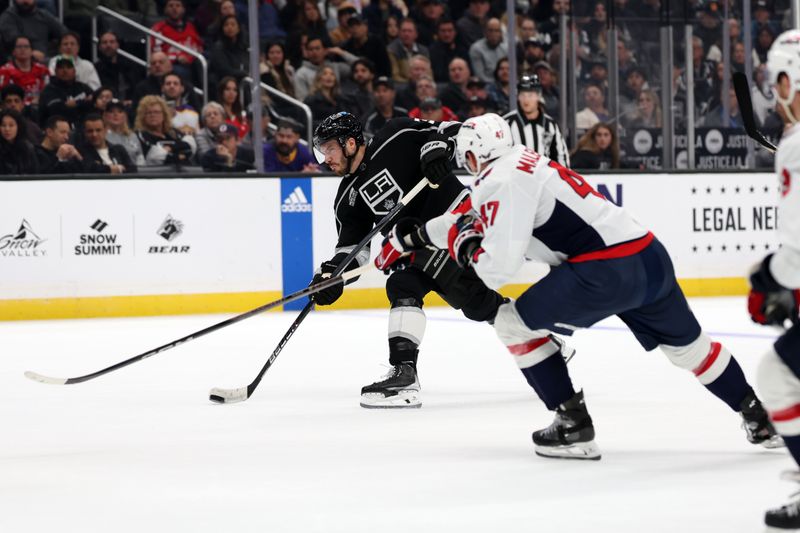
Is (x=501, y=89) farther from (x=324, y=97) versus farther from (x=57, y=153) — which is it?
(x=57, y=153)

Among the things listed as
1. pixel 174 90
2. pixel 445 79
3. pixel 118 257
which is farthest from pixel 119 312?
pixel 445 79

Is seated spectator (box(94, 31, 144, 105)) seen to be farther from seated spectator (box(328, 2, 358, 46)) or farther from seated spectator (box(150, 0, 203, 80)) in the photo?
seated spectator (box(328, 2, 358, 46))

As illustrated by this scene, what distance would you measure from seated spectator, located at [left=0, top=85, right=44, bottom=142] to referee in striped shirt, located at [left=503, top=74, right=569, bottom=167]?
3.18 metres

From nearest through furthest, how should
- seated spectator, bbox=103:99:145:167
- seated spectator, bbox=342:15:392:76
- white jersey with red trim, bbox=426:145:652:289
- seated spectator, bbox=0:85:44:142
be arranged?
white jersey with red trim, bbox=426:145:652:289
seated spectator, bbox=0:85:44:142
seated spectator, bbox=103:99:145:167
seated spectator, bbox=342:15:392:76

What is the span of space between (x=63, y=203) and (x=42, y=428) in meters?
3.90

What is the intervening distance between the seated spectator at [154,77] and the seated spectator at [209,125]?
478 mm

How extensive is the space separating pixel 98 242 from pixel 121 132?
0.97 meters

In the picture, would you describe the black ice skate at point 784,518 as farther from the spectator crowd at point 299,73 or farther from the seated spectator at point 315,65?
the seated spectator at point 315,65

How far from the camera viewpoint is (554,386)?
3141 millimetres

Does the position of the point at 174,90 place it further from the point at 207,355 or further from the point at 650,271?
the point at 650,271

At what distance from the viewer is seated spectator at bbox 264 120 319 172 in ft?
26.7

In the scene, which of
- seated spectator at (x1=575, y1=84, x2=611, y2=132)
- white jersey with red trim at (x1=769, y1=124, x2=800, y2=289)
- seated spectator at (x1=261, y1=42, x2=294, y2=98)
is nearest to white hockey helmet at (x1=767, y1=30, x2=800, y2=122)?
white jersey with red trim at (x1=769, y1=124, x2=800, y2=289)

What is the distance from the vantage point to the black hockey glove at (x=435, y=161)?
4.22 metres

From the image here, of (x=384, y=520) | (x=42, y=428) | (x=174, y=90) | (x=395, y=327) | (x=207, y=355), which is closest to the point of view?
(x=384, y=520)
